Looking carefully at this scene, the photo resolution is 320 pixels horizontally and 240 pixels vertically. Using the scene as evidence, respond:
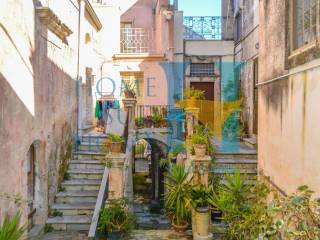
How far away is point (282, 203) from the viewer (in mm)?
4027

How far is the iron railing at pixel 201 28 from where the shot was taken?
795 inches

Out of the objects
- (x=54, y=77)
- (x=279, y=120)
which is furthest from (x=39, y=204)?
(x=279, y=120)

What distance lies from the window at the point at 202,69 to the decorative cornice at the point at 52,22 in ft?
30.9

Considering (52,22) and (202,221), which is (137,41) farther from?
(202,221)

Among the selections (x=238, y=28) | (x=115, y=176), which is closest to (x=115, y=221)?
(x=115, y=176)

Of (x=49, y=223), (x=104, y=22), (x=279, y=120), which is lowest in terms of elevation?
(x=49, y=223)

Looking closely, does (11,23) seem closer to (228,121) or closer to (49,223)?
(49,223)

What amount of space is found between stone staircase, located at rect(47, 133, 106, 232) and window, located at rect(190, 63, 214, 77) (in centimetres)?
791

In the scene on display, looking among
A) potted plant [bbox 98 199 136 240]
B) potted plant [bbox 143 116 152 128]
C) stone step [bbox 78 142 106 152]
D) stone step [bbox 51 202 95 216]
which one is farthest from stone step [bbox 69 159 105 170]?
potted plant [bbox 143 116 152 128]

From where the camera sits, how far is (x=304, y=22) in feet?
20.0

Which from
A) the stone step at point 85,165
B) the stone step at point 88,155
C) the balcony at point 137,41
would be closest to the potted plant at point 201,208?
the stone step at point 85,165

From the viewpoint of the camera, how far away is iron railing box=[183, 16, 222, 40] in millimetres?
20188

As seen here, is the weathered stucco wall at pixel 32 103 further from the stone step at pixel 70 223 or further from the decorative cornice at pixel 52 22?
the stone step at pixel 70 223

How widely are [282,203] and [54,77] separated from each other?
27.2 ft
